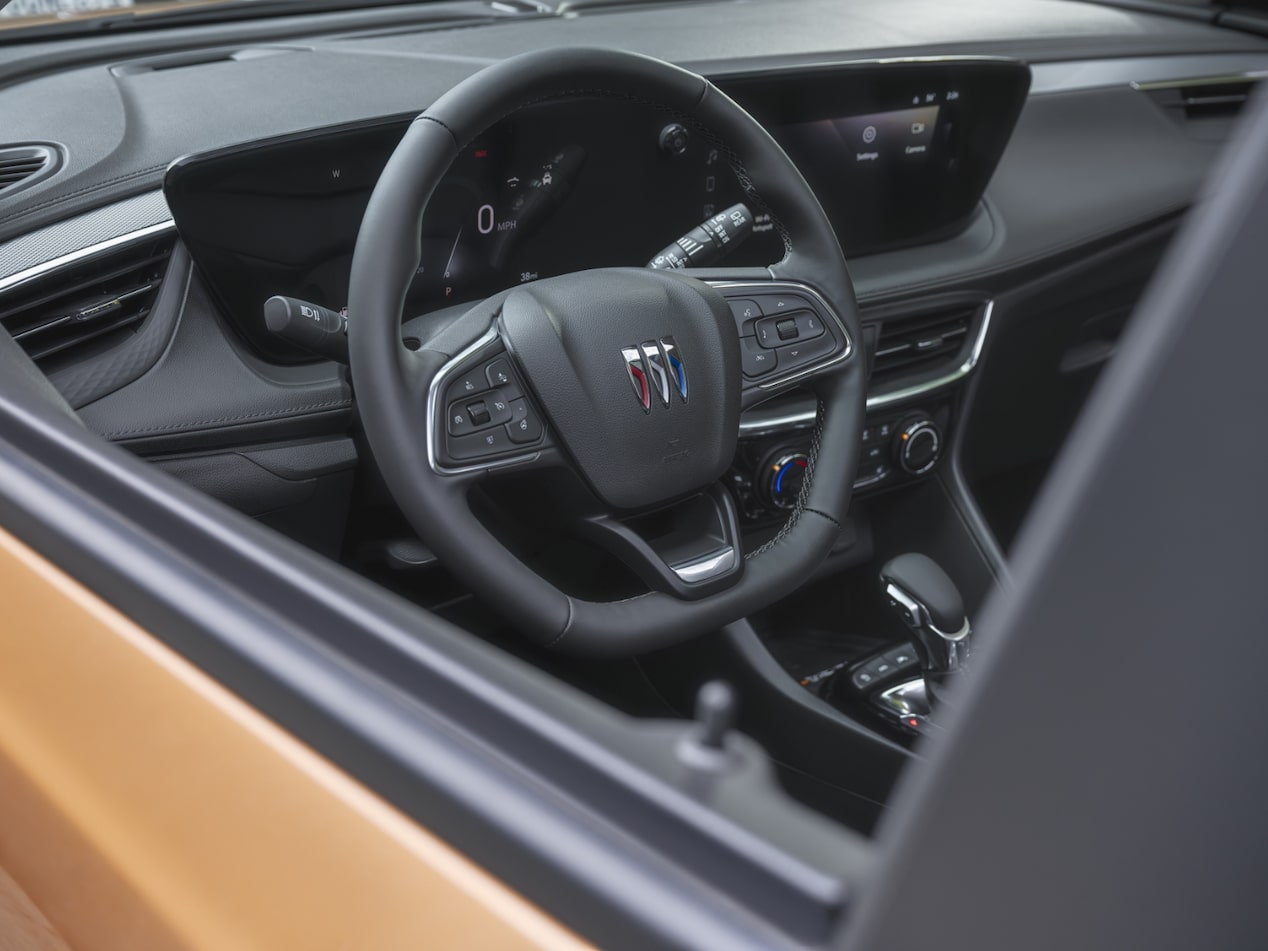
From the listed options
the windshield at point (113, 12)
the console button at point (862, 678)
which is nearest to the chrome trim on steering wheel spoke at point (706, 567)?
the console button at point (862, 678)

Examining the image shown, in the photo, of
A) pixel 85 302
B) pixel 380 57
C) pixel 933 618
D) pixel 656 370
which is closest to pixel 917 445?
pixel 933 618

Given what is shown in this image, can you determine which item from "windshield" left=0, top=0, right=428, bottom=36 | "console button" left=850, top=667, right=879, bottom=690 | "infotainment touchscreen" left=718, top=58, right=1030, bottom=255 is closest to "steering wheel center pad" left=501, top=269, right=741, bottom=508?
"infotainment touchscreen" left=718, top=58, right=1030, bottom=255

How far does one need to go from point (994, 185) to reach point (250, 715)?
6.38ft

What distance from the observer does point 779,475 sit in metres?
1.85

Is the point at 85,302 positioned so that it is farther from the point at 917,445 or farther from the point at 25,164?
the point at 917,445

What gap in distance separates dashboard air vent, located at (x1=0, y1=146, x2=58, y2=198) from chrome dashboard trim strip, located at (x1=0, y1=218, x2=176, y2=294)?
0.45 feet

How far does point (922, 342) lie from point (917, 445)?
17 cm

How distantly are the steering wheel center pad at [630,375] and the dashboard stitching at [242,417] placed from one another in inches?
12.3

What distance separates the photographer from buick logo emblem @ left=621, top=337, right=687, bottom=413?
1.35 meters

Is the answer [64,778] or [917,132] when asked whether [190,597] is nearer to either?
[64,778]

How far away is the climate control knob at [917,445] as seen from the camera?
208 centimetres

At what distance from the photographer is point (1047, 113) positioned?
94.6 inches

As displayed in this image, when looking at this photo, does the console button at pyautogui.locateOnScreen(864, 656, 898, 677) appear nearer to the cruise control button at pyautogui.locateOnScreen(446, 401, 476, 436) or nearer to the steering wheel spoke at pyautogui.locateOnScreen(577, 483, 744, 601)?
the steering wheel spoke at pyautogui.locateOnScreen(577, 483, 744, 601)

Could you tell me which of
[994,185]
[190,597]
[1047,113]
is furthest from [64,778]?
[1047,113]
